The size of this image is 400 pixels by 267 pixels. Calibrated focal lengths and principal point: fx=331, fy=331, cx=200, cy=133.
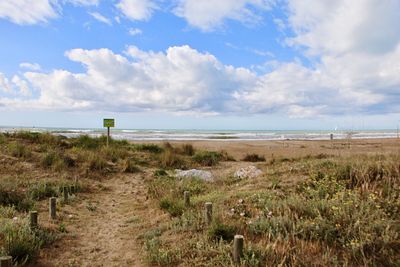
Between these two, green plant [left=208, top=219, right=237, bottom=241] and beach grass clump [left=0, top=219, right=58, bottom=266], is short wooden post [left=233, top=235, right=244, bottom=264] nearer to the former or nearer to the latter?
green plant [left=208, top=219, right=237, bottom=241]

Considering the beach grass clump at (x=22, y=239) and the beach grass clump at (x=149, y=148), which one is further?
the beach grass clump at (x=149, y=148)

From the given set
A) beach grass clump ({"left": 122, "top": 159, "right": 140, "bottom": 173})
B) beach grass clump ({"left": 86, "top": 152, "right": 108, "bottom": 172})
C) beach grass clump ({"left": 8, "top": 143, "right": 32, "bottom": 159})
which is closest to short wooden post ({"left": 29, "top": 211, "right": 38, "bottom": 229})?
beach grass clump ({"left": 86, "top": 152, "right": 108, "bottom": 172})

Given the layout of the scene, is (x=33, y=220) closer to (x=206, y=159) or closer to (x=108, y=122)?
(x=206, y=159)

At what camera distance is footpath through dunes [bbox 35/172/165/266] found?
5121mm

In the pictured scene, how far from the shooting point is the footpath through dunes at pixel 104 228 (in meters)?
5.12

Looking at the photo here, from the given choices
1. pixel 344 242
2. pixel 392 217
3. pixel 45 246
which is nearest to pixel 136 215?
pixel 45 246

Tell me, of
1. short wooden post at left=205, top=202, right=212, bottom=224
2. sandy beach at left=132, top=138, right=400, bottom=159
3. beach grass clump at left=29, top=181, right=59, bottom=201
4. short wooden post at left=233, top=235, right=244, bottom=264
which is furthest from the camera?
sandy beach at left=132, top=138, right=400, bottom=159

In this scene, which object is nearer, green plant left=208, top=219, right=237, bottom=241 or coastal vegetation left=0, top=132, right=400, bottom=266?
coastal vegetation left=0, top=132, right=400, bottom=266

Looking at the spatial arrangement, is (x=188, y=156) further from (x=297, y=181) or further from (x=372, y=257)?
(x=372, y=257)

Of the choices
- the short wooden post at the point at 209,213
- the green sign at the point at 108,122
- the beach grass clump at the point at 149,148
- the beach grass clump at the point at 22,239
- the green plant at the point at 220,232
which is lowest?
the beach grass clump at the point at 22,239

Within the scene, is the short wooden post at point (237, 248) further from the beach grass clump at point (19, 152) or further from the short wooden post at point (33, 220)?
the beach grass clump at point (19, 152)

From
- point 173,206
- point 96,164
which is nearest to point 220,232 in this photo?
point 173,206

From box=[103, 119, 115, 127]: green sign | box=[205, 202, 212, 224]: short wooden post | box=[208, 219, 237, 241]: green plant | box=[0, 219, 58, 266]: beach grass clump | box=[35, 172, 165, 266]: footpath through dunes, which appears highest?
box=[103, 119, 115, 127]: green sign

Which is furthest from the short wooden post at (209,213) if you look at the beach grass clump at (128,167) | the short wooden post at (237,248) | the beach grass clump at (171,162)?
the beach grass clump at (171,162)
